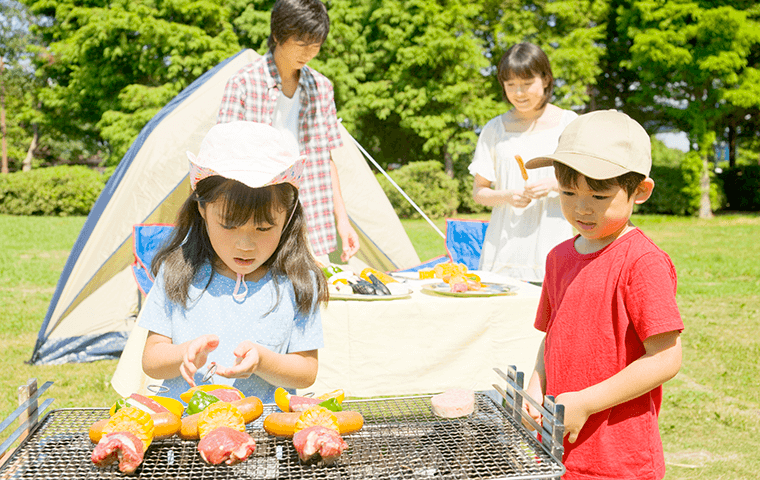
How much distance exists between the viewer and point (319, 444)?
1.18 m

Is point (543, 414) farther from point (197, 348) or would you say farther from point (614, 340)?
point (197, 348)

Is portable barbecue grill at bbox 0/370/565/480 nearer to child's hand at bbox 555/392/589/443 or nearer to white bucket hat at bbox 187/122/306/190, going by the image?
child's hand at bbox 555/392/589/443

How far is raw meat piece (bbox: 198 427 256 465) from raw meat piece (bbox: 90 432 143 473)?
12 centimetres

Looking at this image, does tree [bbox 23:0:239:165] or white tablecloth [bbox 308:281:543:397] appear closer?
white tablecloth [bbox 308:281:543:397]

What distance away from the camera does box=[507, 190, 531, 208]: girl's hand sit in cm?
322

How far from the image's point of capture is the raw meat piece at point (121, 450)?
3.77 ft

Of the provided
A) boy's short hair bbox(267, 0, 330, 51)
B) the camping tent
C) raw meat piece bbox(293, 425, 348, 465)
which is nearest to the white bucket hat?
raw meat piece bbox(293, 425, 348, 465)

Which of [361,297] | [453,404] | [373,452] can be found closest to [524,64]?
[361,297]

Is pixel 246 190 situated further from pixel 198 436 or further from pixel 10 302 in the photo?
pixel 10 302

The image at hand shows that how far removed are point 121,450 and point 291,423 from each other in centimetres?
33

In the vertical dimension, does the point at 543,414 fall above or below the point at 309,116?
below

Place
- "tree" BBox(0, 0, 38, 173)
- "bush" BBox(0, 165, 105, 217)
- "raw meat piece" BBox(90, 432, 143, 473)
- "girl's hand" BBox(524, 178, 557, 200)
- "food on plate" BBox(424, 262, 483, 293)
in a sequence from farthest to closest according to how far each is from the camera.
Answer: "tree" BBox(0, 0, 38, 173), "bush" BBox(0, 165, 105, 217), "food on plate" BBox(424, 262, 483, 293), "girl's hand" BBox(524, 178, 557, 200), "raw meat piece" BBox(90, 432, 143, 473)

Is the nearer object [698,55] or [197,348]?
[197,348]

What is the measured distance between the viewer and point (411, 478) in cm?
118
